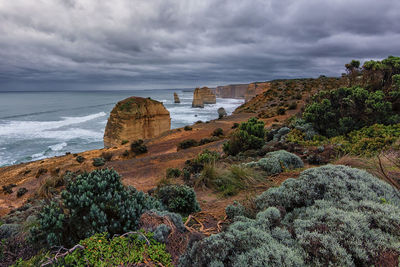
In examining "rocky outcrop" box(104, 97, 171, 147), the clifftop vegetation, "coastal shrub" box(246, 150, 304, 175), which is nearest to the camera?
the clifftop vegetation

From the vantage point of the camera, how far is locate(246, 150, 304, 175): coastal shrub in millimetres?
5773

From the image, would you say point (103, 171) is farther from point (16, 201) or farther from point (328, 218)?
point (16, 201)

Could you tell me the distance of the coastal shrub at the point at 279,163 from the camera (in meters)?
Answer: 5.77

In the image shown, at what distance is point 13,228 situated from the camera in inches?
138

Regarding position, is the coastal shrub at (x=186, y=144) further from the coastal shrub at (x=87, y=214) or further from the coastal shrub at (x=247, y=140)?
the coastal shrub at (x=87, y=214)

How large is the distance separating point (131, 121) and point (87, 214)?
80.2 feet

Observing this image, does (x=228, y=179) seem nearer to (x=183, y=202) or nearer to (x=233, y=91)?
(x=183, y=202)

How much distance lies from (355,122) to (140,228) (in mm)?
9555

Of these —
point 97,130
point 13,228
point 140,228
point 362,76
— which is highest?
point 362,76

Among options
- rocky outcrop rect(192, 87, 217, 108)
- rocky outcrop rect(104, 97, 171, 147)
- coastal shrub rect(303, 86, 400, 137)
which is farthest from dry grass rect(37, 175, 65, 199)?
rocky outcrop rect(192, 87, 217, 108)

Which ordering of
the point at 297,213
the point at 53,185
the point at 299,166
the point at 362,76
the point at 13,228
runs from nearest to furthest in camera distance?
1. the point at 297,213
2. the point at 13,228
3. the point at 299,166
4. the point at 53,185
5. the point at 362,76

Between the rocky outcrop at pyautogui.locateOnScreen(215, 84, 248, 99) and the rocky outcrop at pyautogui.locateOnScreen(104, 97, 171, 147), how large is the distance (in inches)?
5451

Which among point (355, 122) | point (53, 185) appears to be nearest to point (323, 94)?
point (355, 122)

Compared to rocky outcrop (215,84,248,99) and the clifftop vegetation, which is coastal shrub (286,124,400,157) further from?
rocky outcrop (215,84,248,99)
